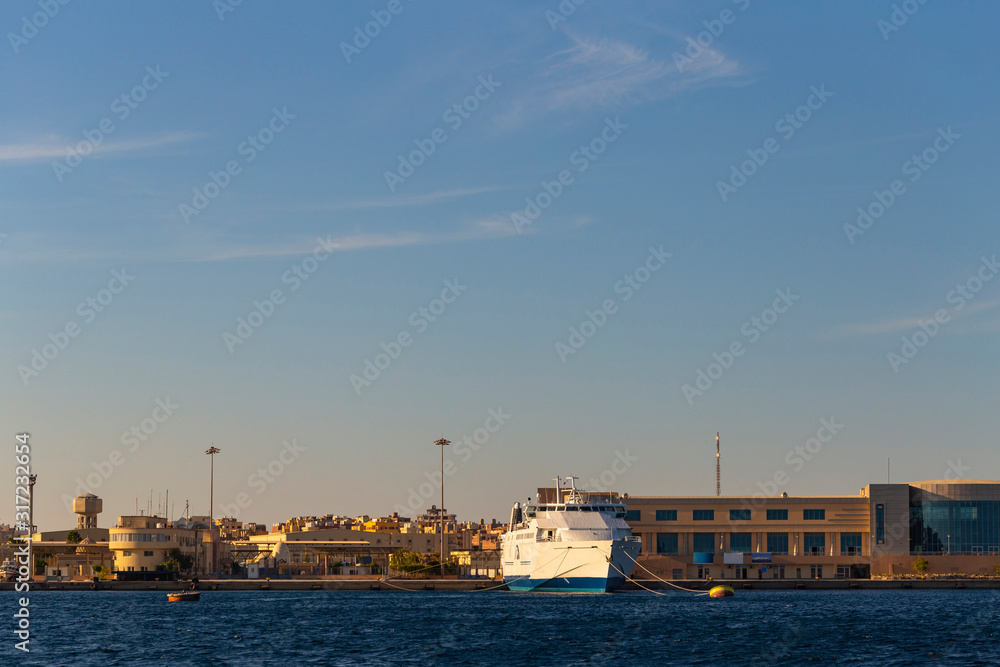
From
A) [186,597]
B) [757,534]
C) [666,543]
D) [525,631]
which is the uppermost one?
[757,534]

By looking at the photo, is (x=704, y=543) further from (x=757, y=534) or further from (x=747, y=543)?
(x=757, y=534)

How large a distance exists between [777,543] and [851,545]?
392 inches

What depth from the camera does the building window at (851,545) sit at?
577 ft

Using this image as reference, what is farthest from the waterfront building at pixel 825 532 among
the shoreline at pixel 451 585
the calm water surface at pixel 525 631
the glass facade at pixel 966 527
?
the calm water surface at pixel 525 631

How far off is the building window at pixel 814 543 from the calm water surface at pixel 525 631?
3840 cm

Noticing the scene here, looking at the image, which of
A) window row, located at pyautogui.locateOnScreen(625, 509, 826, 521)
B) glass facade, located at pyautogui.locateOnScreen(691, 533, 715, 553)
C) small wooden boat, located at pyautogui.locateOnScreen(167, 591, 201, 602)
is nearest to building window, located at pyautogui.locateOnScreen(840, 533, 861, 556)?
window row, located at pyautogui.locateOnScreen(625, 509, 826, 521)

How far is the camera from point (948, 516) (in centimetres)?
17150

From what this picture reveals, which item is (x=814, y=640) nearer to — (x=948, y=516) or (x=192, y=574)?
(x=948, y=516)

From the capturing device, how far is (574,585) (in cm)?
13788

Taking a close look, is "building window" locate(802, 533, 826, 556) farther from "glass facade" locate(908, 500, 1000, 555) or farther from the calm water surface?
the calm water surface

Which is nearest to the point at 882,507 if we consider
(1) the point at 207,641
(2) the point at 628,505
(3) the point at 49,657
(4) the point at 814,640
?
(2) the point at 628,505

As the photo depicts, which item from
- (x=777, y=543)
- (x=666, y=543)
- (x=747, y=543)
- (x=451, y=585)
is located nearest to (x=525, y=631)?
(x=451, y=585)

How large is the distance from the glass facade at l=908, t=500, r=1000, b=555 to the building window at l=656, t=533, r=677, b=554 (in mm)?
34034

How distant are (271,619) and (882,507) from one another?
98505 mm
